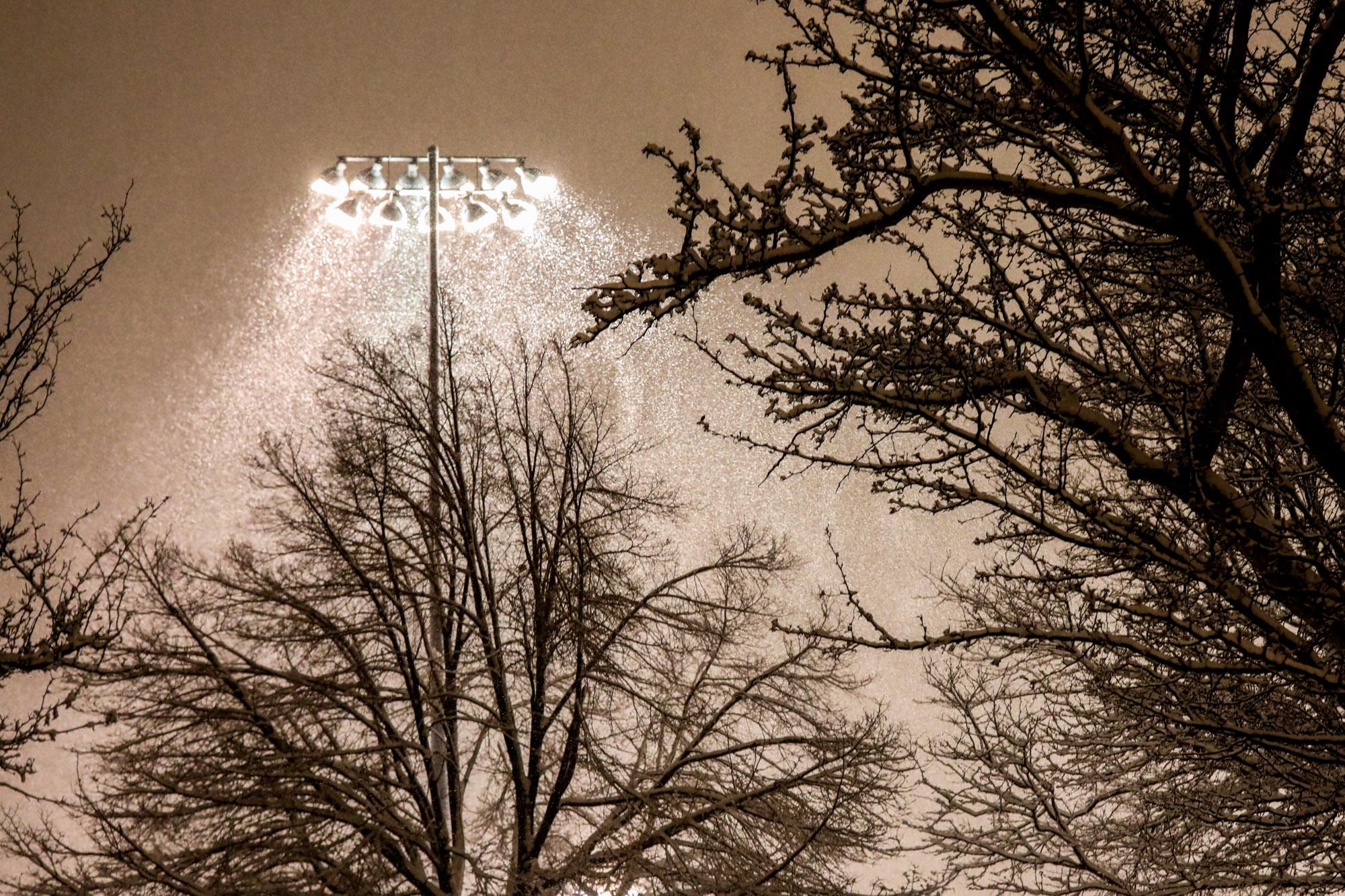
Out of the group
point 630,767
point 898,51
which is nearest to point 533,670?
point 630,767

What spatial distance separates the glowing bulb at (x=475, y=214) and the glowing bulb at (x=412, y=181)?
1.33ft

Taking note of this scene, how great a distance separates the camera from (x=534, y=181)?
33.9 ft

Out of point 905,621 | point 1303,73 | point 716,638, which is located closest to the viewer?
point 1303,73

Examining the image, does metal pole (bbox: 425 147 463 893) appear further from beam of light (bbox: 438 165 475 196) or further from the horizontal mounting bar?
the horizontal mounting bar

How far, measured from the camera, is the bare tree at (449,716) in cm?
748

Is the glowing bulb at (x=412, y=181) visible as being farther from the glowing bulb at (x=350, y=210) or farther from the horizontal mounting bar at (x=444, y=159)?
the glowing bulb at (x=350, y=210)

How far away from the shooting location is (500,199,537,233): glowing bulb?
11.0 metres

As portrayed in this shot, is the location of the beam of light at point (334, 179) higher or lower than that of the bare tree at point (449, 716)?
higher

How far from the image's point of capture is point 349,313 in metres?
14.1

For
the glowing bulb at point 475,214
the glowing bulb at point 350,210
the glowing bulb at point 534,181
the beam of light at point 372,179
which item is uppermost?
the glowing bulb at point 350,210

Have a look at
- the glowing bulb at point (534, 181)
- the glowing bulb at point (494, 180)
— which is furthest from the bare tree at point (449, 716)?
the glowing bulb at point (494, 180)

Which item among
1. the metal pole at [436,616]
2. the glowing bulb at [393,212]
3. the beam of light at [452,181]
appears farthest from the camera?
the glowing bulb at [393,212]

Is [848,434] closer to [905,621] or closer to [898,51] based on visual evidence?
[905,621]

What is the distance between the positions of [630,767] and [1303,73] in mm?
6724
